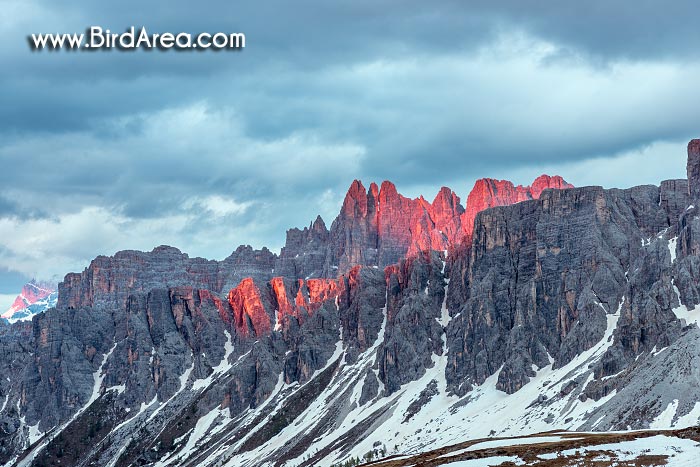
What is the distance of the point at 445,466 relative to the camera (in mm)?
122750

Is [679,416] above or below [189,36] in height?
below

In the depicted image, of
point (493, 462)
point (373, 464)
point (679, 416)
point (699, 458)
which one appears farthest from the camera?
point (679, 416)

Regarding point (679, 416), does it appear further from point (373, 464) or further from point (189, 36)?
point (189, 36)

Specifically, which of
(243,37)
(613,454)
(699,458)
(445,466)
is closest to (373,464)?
(445,466)

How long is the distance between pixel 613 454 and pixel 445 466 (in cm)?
1916

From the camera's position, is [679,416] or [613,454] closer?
[613,454]

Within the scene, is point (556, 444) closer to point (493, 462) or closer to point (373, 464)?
point (493, 462)

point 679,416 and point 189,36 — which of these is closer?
point 189,36

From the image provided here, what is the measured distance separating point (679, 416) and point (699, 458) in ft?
297

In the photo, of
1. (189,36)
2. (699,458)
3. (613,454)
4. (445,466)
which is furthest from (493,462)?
(189,36)

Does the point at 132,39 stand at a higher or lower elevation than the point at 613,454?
higher

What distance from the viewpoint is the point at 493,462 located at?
401 feet

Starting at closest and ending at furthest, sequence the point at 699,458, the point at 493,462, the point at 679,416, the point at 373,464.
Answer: the point at 699,458 → the point at 493,462 → the point at 373,464 → the point at 679,416

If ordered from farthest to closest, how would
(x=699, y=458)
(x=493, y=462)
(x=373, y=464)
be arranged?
(x=373, y=464) < (x=493, y=462) < (x=699, y=458)
